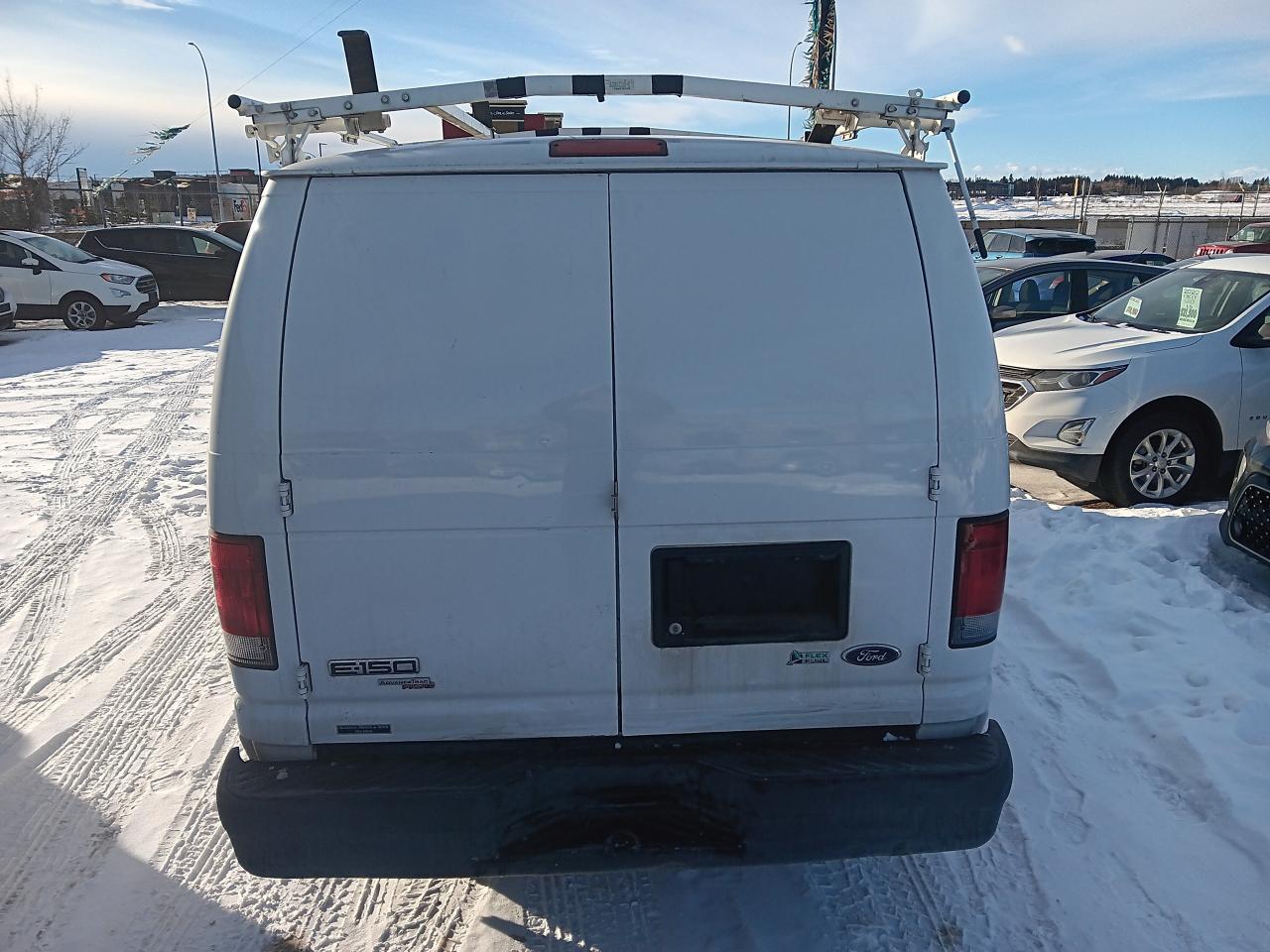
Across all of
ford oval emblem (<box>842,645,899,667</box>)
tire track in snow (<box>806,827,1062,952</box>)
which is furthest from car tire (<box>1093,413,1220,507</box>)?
ford oval emblem (<box>842,645,899,667</box>)

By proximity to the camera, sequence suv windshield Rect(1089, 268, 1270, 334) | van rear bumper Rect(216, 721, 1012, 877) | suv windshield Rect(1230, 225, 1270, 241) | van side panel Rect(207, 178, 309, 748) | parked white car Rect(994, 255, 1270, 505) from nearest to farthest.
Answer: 1. van side panel Rect(207, 178, 309, 748)
2. van rear bumper Rect(216, 721, 1012, 877)
3. parked white car Rect(994, 255, 1270, 505)
4. suv windshield Rect(1089, 268, 1270, 334)
5. suv windshield Rect(1230, 225, 1270, 241)

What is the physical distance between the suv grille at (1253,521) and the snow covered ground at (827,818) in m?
0.29

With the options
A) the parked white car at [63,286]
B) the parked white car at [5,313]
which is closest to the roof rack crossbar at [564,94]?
the parked white car at [5,313]

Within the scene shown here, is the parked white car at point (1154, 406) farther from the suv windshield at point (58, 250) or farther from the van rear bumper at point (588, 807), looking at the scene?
the suv windshield at point (58, 250)

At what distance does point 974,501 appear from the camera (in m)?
2.39

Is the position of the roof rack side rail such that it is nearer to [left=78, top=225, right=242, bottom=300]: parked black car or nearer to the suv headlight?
→ the suv headlight

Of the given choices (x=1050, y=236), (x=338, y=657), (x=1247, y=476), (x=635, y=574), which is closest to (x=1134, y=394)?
(x=1247, y=476)

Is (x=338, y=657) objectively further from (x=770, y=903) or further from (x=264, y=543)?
(x=770, y=903)

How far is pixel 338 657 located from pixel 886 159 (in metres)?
1.98

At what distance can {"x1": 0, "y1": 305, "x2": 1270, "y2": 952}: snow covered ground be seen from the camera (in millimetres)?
2832

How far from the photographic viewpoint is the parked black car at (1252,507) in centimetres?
491

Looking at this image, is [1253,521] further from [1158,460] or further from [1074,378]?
[1074,378]

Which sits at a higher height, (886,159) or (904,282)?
(886,159)

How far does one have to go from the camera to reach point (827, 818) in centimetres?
244
